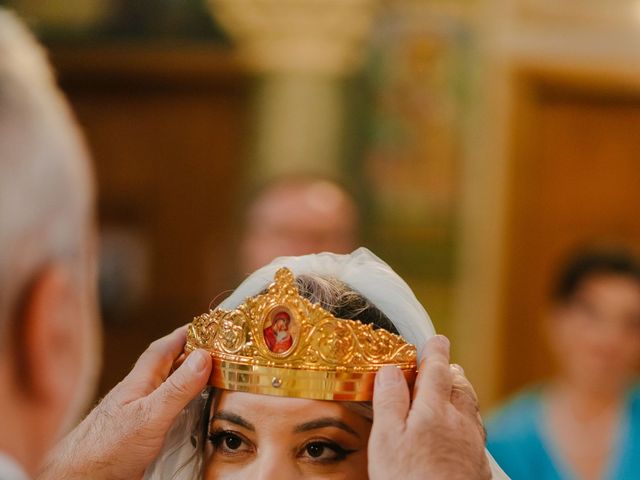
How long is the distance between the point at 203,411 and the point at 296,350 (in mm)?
201

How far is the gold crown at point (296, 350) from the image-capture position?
4.45 feet

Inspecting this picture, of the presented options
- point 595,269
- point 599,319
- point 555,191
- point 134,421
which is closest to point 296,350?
point 134,421

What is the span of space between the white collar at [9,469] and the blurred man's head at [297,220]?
100 cm

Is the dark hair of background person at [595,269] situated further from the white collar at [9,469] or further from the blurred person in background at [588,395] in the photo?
the white collar at [9,469]

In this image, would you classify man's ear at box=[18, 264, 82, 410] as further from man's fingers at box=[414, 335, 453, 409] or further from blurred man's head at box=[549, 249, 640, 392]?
blurred man's head at box=[549, 249, 640, 392]

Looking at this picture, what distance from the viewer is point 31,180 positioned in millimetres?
946

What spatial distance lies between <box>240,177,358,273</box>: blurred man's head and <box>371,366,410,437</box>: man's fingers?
2.17ft

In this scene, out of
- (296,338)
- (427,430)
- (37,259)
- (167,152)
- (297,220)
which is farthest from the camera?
(167,152)

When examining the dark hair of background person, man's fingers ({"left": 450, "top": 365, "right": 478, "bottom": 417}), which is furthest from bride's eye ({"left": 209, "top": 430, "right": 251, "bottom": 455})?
the dark hair of background person

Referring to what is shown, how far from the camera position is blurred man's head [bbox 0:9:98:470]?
0.93m

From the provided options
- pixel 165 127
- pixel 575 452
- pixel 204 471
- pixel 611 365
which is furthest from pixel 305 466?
pixel 165 127

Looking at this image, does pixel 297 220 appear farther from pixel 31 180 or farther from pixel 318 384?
pixel 31 180

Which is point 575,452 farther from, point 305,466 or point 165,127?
point 165,127

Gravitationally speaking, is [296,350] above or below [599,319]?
above
